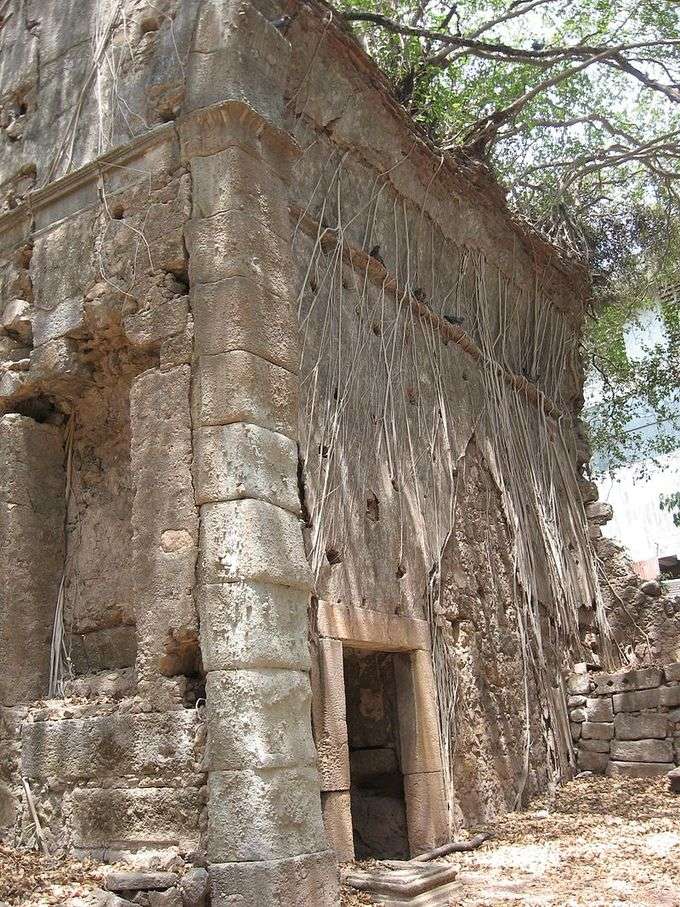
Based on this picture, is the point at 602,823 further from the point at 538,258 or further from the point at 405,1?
the point at 405,1

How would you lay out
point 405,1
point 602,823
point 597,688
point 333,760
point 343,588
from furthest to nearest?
1. point 405,1
2. point 597,688
3. point 602,823
4. point 343,588
5. point 333,760

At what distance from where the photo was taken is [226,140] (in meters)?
5.36

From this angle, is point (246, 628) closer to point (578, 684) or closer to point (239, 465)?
point (239, 465)

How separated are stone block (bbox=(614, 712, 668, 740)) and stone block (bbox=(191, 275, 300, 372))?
17.0ft

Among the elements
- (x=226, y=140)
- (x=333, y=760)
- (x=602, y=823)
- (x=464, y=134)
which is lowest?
(x=602, y=823)

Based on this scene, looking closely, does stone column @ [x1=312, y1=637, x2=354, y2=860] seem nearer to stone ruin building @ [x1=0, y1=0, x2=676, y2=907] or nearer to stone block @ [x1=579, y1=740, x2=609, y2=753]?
stone ruin building @ [x1=0, y1=0, x2=676, y2=907]

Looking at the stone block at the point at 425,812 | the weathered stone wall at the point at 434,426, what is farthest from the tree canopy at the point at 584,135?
the stone block at the point at 425,812

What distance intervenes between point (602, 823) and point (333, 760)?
8.34ft

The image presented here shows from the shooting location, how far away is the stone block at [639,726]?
8250 mm

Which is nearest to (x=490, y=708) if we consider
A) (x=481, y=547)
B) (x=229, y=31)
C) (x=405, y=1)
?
(x=481, y=547)

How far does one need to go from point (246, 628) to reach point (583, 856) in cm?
277

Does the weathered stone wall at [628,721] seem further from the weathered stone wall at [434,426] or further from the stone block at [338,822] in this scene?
the stone block at [338,822]

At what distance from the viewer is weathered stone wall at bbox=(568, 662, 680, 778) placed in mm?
8203

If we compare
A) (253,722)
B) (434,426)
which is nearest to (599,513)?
(434,426)
